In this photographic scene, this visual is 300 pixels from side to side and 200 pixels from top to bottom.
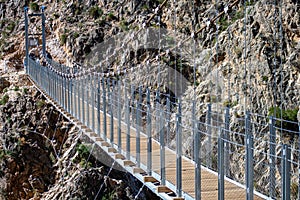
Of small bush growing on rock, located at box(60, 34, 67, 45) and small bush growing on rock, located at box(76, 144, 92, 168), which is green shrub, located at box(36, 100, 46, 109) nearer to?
small bush growing on rock, located at box(76, 144, 92, 168)

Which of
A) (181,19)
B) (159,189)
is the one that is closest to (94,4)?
(181,19)

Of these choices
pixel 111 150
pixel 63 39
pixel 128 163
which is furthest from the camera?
pixel 63 39

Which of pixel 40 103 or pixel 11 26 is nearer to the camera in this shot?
pixel 40 103

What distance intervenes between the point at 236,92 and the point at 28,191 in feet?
20.0

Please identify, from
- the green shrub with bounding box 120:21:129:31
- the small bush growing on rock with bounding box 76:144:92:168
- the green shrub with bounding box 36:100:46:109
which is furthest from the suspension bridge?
the green shrub with bounding box 120:21:129:31

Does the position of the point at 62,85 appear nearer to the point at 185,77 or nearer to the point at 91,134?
the point at 91,134

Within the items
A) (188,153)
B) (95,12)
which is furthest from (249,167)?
(95,12)

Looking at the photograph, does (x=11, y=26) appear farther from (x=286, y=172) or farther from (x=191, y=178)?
(x=286, y=172)

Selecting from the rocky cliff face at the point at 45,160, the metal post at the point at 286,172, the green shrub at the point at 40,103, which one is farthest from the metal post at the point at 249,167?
the green shrub at the point at 40,103

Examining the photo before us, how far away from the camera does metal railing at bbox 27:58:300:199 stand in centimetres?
325

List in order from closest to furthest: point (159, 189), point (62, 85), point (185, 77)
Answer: point (159, 189), point (62, 85), point (185, 77)

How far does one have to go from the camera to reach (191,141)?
5469 millimetres

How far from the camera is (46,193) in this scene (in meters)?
13.1

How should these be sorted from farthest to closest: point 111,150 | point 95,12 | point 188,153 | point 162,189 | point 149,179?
point 95,12 < point 188,153 < point 111,150 < point 149,179 < point 162,189
